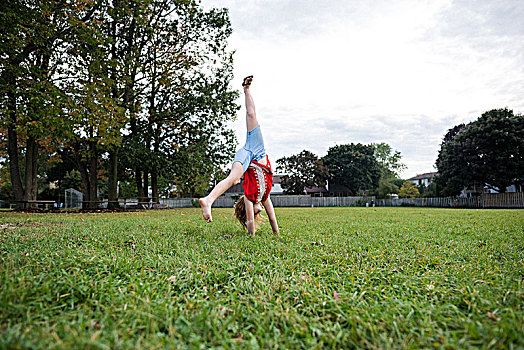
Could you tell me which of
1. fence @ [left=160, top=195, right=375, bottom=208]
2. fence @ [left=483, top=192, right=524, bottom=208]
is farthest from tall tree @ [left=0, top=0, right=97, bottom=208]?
fence @ [left=483, top=192, right=524, bottom=208]

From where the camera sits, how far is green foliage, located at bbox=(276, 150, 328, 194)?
39.8 metres

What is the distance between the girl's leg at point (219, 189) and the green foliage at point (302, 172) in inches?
1433

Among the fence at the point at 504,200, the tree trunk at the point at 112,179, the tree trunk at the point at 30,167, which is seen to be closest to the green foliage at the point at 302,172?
the fence at the point at 504,200

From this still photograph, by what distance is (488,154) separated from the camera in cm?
2480

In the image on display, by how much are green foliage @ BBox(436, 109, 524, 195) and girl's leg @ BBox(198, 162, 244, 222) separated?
28564mm

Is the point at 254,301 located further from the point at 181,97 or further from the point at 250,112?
the point at 181,97

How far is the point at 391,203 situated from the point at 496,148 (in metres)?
12.4

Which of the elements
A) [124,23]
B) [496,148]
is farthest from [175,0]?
[496,148]

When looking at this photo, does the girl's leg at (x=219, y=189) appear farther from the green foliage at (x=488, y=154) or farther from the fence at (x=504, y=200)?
the green foliage at (x=488, y=154)

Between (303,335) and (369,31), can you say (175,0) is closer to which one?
(369,31)

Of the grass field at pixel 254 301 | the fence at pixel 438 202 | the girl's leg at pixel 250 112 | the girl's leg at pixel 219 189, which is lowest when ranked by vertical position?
the fence at pixel 438 202

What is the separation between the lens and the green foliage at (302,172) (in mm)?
39812

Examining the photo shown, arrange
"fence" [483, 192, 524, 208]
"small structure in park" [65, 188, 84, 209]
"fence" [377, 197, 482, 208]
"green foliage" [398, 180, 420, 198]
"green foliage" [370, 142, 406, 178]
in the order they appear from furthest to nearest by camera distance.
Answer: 1. "green foliage" [370, 142, 406, 178]
2. "green foliage" [398, 180, 420, 198]
3. "fence" [377, 197, 482, 208]
4. "small structure in park" [65, 188, 84, 209]
5. "fence" [483, 192, 524, 208]

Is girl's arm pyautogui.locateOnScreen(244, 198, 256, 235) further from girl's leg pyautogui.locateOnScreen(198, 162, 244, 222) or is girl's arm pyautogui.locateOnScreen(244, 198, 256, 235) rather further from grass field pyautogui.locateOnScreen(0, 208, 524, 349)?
grass field pyautogui.locateOnScreen(0, 208, 524, 349)
